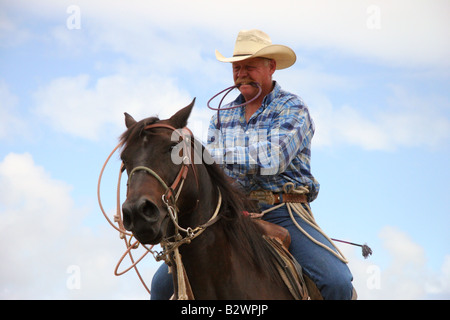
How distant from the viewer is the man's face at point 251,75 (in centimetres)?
649

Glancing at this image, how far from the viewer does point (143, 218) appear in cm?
408

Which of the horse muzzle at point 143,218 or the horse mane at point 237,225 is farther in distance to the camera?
the horse mane at point 237,225

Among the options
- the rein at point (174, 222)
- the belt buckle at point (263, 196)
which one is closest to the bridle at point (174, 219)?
the rein at point (174, 222)

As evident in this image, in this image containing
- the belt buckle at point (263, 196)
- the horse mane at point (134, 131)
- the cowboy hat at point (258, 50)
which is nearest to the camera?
the horse mane at point (134, 131)

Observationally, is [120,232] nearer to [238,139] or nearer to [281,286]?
[281,286]

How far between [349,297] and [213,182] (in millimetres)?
1871

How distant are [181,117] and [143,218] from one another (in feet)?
3.44

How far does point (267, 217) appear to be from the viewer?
19.8ft

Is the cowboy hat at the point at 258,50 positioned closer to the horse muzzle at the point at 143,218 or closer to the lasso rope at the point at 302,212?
the lasso rope at the point at 302,212

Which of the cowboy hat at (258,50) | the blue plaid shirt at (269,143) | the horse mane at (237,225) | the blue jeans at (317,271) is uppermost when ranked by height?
the cowboy hat at (258,50)

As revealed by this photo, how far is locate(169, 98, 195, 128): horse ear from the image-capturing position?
4.73 metres

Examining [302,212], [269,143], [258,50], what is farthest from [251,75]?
[302,212]

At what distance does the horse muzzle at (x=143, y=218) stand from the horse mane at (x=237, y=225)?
0.91 m

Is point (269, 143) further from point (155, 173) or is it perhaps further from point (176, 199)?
point (155, 173)
